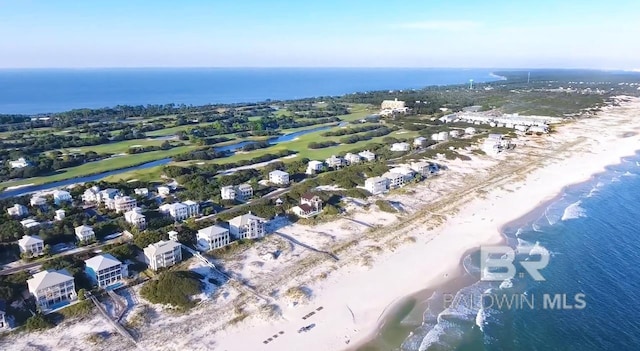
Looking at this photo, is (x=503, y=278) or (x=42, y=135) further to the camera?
(x=42, y=135)

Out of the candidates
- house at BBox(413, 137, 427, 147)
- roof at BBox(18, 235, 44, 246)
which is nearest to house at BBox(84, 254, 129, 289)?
roof at BBox(18, 235, 44, 246)

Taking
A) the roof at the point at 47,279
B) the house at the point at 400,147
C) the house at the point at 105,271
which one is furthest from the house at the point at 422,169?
the roof at the point at 47,279

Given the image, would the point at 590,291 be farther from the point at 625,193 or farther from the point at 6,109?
the point at 6,109

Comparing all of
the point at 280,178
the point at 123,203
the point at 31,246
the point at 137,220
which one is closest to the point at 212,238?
the point at 137,220

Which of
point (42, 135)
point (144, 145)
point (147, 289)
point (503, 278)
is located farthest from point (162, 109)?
point (503, 278)

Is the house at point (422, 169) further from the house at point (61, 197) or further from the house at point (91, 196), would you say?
the house at point (61, 197)

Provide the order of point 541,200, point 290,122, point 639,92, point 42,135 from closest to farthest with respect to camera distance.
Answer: point 541,200, point 42,135, point 290,122, point 639,92
